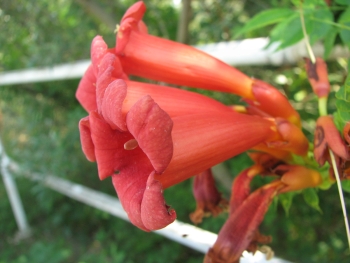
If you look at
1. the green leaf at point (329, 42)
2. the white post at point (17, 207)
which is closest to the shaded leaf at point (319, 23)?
the green leaf at point (329, 42)

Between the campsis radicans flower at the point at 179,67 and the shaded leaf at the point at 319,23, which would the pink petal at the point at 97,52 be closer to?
the campsis radicans flower at the point at 179,67

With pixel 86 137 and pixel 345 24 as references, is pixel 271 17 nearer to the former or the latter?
pixel 345 24

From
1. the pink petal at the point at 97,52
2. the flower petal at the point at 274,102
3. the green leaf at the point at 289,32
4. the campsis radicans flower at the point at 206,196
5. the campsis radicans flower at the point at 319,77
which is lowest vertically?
the campsis radicans flower at the point at 206,196

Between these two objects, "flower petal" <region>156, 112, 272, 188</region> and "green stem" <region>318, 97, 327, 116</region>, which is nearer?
"flower petal" <region>156, 112, 272, 188</region>

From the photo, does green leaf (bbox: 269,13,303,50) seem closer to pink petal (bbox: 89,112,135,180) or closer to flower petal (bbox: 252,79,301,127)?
flower petal (bbox: 252,79,301,127)

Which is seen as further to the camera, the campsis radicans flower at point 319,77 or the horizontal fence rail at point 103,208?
the horizontal fence rail at point 103,208

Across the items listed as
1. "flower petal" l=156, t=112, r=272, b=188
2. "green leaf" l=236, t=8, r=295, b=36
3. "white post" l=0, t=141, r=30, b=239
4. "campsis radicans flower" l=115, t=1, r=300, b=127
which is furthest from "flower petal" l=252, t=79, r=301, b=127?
"white post" l=0, t=141, r=30, b=239

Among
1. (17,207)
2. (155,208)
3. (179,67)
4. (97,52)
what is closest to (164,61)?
(179,67)

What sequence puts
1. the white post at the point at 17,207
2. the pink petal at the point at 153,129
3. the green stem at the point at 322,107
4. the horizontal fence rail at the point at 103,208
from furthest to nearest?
the white post at the point at 17,207 → the horizontal fence rail at the point at 103,208 → the green stem at the point at 322,107 → the pink petal at the point at 153,129
